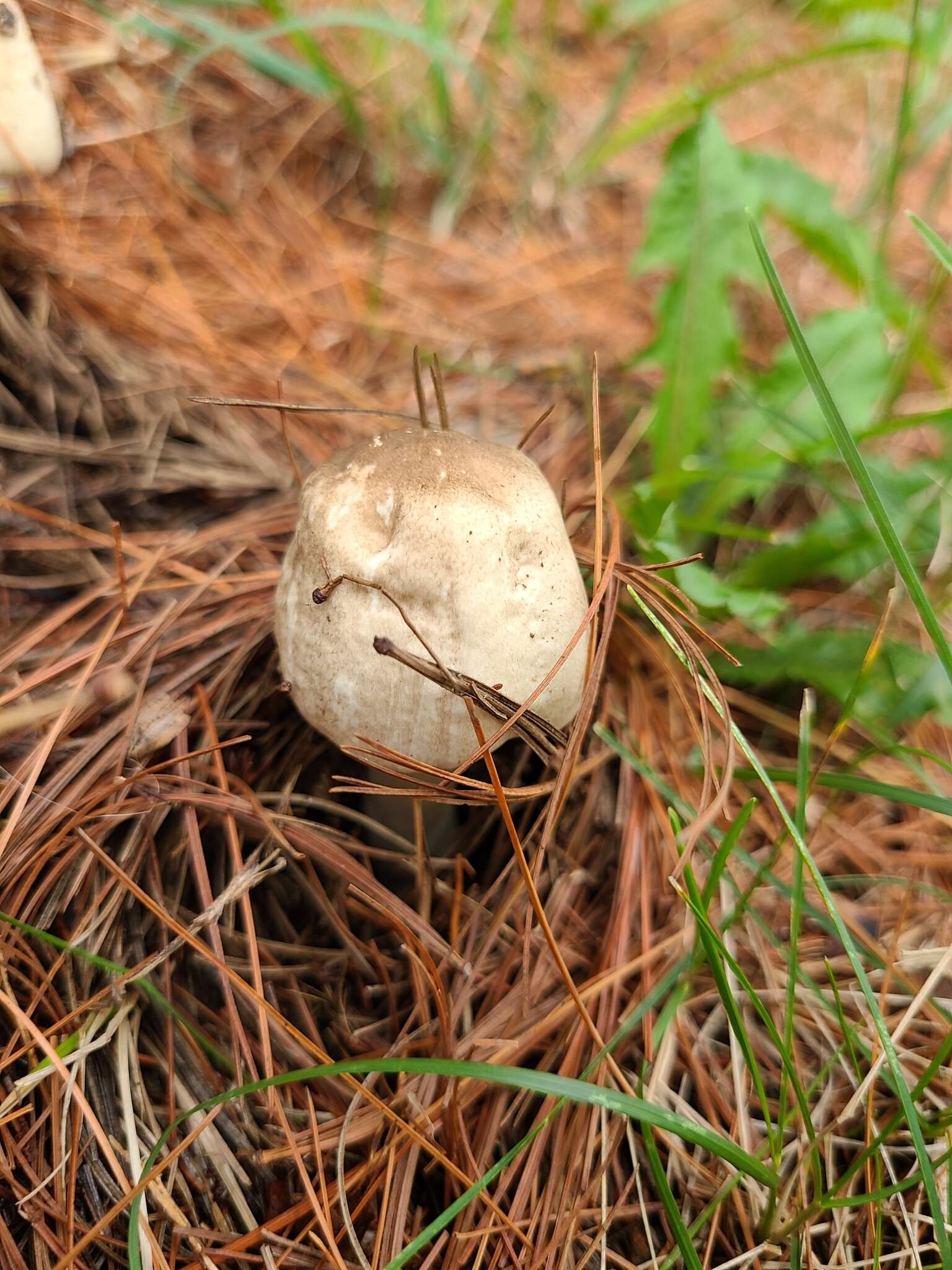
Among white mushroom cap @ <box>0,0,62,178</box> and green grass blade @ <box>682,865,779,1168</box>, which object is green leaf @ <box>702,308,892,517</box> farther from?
white mushroom cap @ <box>0,0,62,178</box>

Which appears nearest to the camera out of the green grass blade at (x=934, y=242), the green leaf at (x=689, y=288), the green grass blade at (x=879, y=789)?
the green grass blade at (x=879, y=789)

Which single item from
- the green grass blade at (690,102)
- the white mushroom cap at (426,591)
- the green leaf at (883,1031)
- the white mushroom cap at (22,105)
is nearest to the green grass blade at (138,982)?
the white mushroom cap at (426,591)

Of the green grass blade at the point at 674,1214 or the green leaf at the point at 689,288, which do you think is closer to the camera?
the green grass blade at the point at 674,1214

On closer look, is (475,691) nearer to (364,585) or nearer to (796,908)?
(364,585)

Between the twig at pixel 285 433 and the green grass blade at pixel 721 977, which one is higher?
the twig at pixel 285 433

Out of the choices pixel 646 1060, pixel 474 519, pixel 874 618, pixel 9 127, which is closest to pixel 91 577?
pixel 9 127

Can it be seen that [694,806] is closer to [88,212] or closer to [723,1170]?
[723,1170]

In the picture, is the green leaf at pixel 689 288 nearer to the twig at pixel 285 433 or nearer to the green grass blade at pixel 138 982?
the twig at pixel 285 433

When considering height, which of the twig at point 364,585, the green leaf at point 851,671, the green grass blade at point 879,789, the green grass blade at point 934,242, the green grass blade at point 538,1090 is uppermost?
the green grass blade at point 934,242
